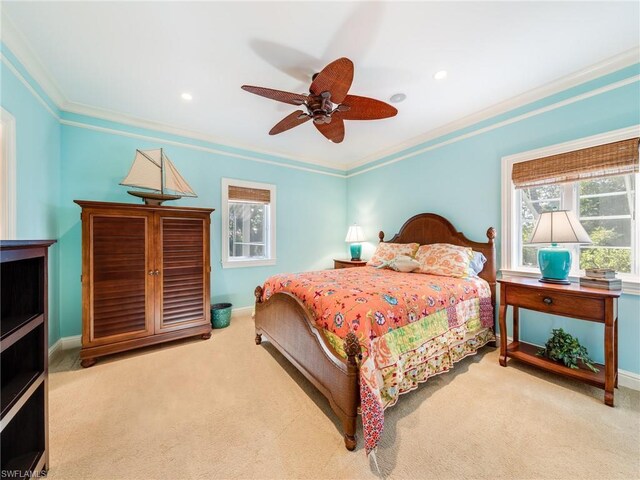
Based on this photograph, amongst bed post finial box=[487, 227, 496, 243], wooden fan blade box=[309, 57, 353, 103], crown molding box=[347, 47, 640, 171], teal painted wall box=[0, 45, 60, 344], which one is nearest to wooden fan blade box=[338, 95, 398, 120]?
wooden fan blade box=[309, 57, 353, 103]

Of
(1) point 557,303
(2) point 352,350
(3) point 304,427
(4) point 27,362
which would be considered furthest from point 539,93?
(4) point 27,362

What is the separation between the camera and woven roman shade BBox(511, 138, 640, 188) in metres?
2.01

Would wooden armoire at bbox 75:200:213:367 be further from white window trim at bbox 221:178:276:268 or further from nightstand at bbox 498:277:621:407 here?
nightstand at bbox 498:277:621:407

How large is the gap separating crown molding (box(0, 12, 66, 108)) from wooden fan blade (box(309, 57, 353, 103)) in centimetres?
208

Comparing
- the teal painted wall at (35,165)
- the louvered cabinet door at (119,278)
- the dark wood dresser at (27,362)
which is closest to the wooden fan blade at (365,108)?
the dark wood dresser at (27,362)

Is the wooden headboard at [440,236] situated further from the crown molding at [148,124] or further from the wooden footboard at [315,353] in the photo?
the crown molding at [148,124]

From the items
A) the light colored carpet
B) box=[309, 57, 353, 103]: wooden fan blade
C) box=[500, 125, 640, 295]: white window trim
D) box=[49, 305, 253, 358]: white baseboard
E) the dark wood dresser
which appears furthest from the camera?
box=[49, 305, 253, 358]: white baseboard

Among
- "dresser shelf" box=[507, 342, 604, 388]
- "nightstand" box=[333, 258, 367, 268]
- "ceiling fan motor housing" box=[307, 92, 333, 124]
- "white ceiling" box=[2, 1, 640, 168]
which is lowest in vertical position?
"dresser shelf" box=[507, 342, 604, 388]

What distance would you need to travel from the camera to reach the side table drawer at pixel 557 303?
1819 millimetres

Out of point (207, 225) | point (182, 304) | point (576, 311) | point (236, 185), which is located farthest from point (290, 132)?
point (576, 311)

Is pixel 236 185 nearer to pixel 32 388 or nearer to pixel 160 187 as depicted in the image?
pixel 160 187

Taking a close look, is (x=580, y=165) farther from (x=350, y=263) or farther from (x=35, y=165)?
(x=35, y=165)

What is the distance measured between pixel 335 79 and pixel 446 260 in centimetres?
215

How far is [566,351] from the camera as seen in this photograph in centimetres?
207
